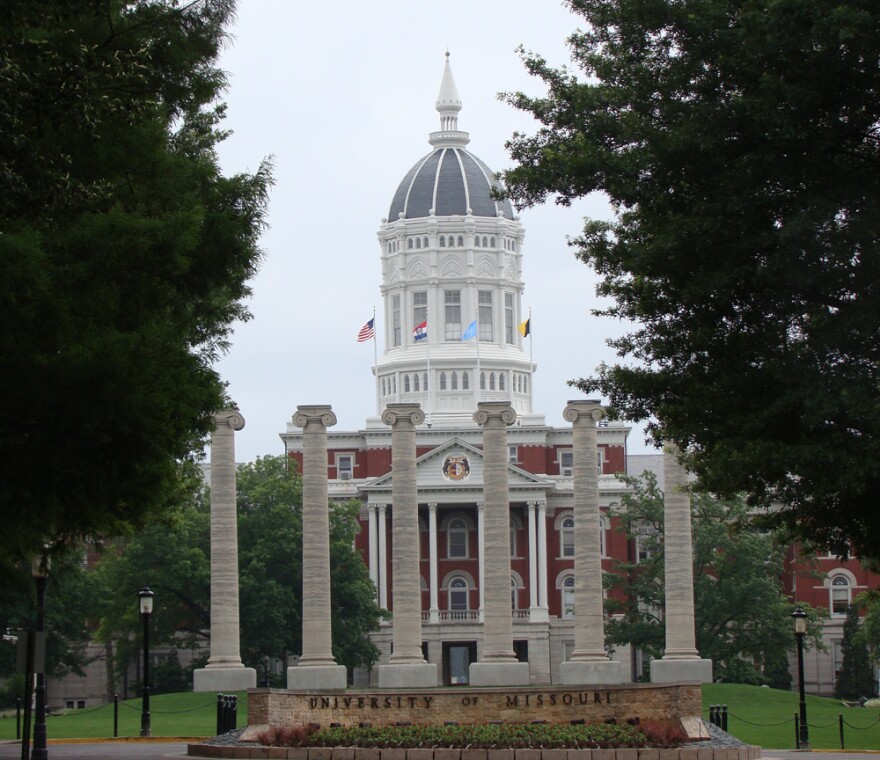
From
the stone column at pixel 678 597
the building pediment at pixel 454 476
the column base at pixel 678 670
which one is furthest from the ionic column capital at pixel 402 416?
the building pediment at pixel 454 476

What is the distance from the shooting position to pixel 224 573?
231 feet

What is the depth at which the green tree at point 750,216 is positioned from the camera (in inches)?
1083

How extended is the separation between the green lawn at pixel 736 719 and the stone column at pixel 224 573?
1.19 metres

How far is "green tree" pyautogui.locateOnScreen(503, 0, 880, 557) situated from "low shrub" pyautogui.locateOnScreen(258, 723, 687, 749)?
6.88 metres

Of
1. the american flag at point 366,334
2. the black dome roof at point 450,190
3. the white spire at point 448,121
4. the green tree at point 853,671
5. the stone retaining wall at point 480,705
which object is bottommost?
the green tree at point 853,671

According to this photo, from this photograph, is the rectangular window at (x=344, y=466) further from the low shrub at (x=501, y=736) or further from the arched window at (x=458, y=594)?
the low shrub at (x=501, y=736)

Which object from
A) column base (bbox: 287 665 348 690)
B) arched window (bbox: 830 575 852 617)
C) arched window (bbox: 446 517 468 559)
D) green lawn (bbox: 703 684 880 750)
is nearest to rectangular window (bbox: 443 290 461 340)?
arched window (bbox: 446 517 468 559)

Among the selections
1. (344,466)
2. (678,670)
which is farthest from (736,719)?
(344,466)

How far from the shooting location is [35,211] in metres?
23.0

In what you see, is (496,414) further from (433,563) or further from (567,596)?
(567,596)

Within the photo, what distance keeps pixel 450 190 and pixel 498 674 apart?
7512 cm

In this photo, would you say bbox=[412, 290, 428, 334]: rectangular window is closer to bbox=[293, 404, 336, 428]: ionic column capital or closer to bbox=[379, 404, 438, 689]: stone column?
bbox=[379, 404, 438, 689]: stone column

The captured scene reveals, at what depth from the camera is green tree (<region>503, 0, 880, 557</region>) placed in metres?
27.5

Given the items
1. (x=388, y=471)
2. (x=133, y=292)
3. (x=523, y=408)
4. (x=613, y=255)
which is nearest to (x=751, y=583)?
(x=388, y=471)
